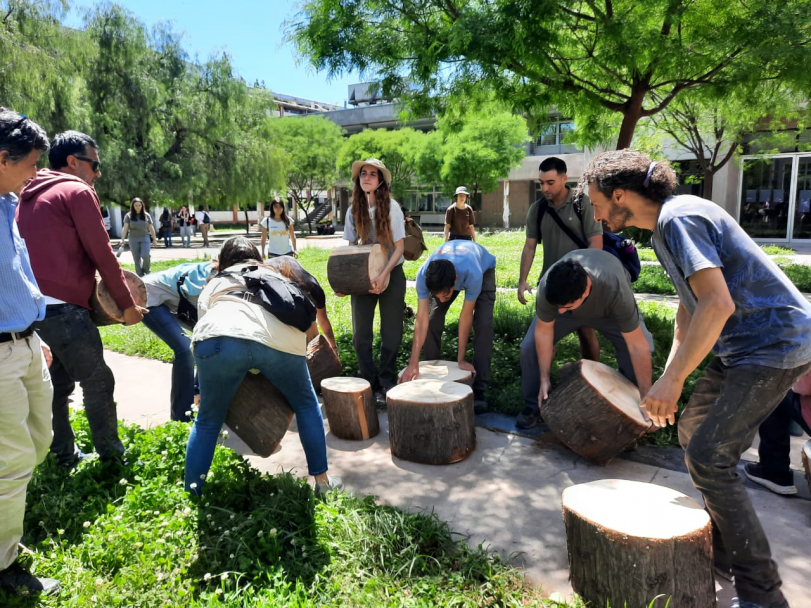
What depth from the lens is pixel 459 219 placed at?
9.21 meters

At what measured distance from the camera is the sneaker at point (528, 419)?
420cm

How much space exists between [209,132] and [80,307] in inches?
892

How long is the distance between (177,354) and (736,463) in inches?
141

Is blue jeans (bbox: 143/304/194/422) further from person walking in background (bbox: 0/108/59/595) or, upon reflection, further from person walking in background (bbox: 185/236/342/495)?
person walking in background (bbox: 0/108/59/595)

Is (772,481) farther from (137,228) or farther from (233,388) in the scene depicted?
(137,228)

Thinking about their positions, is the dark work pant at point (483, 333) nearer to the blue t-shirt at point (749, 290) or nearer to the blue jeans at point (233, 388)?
the blue jeans at point (233, 388)

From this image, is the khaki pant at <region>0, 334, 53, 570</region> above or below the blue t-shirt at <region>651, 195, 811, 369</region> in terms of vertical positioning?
below

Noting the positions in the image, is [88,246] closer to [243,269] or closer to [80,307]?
[80,307]

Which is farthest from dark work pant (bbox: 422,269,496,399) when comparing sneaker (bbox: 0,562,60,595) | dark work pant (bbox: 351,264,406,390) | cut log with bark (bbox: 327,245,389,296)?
sneaker (bbox: 0,562,60,595)

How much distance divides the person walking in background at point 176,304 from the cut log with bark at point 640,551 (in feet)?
9.58

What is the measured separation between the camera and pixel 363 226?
4.96 meters

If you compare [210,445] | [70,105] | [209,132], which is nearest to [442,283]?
[210,445]

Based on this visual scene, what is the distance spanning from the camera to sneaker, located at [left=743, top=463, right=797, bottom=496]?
313cm

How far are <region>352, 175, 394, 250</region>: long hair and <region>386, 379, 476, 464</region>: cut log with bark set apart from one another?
1558 mm
